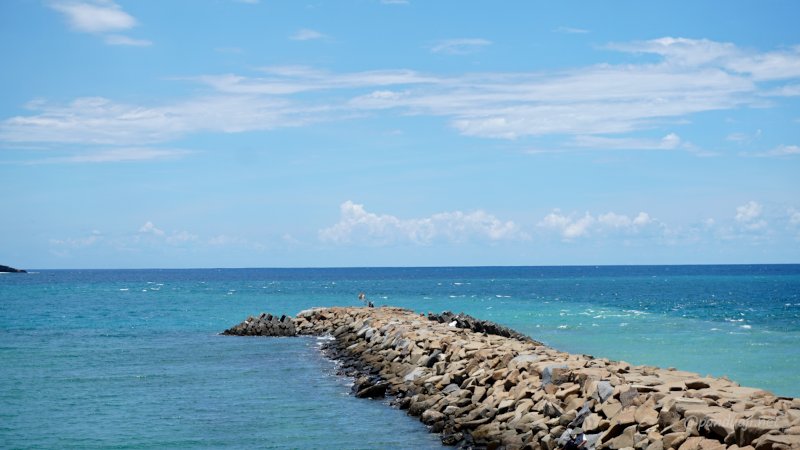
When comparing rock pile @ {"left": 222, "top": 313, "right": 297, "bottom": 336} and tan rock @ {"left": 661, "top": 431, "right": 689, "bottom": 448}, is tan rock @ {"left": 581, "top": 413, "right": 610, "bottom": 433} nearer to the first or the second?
tan rock @ {"left": 661, "top": 431, "right": 689, "bottom": 448}

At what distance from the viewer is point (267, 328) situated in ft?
124

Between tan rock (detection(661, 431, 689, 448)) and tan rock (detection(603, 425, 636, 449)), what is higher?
tan rock (detection(661, 431, 689, 448))

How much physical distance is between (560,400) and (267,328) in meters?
24.5

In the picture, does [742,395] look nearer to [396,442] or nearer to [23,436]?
[396,442]

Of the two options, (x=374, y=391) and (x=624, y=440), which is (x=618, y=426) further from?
(x=374, y=391)

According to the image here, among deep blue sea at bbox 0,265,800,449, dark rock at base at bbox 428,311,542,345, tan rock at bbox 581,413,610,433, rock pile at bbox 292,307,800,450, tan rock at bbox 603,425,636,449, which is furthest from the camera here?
dark rock at base at bbox 428,311,542,345

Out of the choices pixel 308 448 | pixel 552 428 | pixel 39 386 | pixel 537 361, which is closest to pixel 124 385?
pixel 39 386

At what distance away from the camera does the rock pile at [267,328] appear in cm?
3734

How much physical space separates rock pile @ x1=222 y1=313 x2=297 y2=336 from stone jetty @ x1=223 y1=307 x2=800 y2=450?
40.1 ft

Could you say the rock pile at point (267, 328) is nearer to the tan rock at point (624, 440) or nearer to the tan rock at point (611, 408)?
the tan rock at point (611, 408)

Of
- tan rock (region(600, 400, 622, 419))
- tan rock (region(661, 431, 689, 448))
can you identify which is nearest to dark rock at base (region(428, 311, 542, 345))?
tan rock (region(600, 400, 622, 419))

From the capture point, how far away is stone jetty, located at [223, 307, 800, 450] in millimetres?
11281

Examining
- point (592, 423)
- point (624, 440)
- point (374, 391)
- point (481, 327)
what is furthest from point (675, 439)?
point (481, 327)

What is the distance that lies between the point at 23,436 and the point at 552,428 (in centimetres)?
1046
